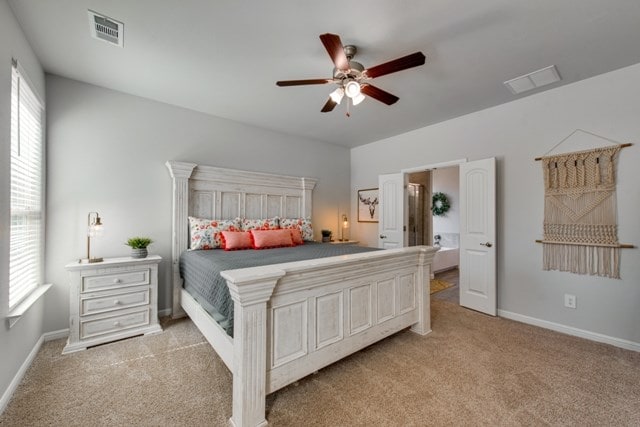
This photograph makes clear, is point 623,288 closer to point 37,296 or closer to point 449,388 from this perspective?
point 449,388

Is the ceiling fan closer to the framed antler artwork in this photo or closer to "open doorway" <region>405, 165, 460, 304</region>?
"open doorway" <region>405, 165, 460, 304</region>

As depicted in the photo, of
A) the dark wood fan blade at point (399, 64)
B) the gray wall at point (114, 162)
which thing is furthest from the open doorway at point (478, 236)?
the gray wall at point (114, 162)

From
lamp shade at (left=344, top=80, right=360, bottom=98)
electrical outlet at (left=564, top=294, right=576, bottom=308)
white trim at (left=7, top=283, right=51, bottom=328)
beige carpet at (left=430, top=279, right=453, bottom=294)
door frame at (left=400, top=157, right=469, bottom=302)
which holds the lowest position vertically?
beige carpet at (left=430, top=279, right=453, bottom=294)

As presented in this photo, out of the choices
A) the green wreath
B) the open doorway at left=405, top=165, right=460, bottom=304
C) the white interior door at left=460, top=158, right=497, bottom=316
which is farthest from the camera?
the green wreath

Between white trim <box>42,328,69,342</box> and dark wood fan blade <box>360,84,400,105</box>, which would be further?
white trim <box>42,328,69,342</box>

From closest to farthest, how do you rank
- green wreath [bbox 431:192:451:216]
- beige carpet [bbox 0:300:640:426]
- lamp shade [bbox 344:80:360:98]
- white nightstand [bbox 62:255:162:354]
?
beige carpet [bbox 0:300:640:426], lamp shade [bbox 344:80:360:98], white nightstand [bbox 62:255:162:354], green wreath [bbox 431:192:451:216]

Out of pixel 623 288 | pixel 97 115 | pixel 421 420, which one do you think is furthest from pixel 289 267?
pixel 623 288

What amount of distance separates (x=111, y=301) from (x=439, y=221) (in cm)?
679

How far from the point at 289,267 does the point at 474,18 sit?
209cm

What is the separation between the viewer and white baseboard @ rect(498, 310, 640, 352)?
243 centimetres

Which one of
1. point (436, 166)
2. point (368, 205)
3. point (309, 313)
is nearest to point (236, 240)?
point (309, 313)

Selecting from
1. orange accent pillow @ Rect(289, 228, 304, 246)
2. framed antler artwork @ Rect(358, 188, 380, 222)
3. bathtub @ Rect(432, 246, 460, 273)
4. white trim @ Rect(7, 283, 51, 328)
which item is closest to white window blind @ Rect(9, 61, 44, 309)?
white trim @ Rect(7, 283, 51, 328)

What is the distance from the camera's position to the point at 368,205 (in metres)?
4.99

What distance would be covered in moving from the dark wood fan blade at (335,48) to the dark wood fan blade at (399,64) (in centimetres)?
20
